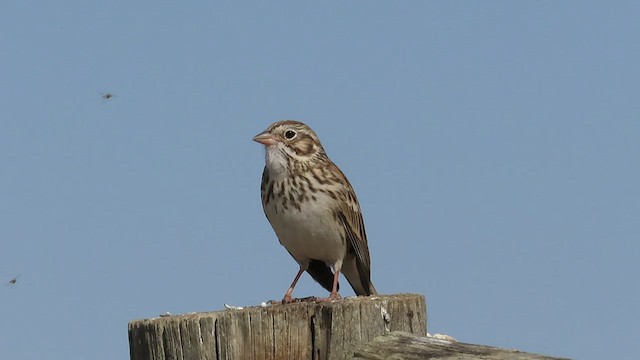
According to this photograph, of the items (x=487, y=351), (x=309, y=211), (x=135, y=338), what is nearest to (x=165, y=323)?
(x=135, y=338)

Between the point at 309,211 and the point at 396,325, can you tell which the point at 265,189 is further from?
the point at 396,325

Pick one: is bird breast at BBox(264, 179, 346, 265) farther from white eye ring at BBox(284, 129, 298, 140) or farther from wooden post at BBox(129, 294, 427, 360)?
wooden post at BBox(129, 294, 427, 360)

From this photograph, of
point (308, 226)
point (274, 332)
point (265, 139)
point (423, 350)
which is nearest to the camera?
point (423, 350)

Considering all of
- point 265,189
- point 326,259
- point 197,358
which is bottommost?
point 197,358

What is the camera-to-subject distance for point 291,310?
5930mm

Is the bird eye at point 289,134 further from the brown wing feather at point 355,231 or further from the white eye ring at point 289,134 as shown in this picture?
the brown wing feather at point 355,231

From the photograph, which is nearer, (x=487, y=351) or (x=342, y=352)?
(x=487, y=351)

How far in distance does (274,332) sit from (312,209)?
332cm

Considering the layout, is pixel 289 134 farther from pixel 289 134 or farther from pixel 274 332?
pixel 274 332

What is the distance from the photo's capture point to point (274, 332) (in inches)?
231

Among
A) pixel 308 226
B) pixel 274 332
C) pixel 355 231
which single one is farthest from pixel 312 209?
pixel 274 332

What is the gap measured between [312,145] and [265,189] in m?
0.65

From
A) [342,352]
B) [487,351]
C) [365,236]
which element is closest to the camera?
[487,351]

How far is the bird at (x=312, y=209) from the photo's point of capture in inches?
359
